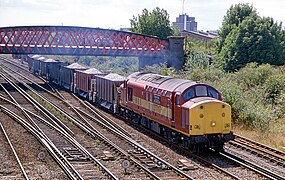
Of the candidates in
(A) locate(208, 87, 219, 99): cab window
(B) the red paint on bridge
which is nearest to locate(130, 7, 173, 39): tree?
(B) the red paint on bridge

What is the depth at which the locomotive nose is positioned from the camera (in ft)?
60.2

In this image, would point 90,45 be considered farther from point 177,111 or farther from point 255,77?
point 177,111

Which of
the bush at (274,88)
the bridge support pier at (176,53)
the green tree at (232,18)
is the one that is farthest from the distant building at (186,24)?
the bush at (274,88)

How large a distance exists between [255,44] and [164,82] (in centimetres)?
2531

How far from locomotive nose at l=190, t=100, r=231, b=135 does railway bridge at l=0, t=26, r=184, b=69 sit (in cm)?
3952

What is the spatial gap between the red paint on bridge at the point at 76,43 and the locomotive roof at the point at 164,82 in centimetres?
3166

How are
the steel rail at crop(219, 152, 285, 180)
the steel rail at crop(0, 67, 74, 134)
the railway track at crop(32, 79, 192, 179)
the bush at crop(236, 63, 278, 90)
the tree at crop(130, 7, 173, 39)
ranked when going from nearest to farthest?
1. the steel rail at crop(219, 152, 285, 180)
2. the railway track at crop(32, 79, 192, 179)
3. the steel rail at crop(0, 67, 74, 134)
4. the bush at crop(236, 63, 278, 90)
5. the tree at crop(130, 7, 173, 39)

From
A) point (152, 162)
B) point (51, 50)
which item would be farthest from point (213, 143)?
point (51, 50)

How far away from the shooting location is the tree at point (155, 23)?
7194 centimetres

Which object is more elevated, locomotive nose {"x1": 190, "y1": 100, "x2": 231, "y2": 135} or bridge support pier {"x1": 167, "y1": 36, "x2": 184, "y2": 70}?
bridge support pier {"x1": 167, "y1": 36, "x2": 184, "y2": 70}

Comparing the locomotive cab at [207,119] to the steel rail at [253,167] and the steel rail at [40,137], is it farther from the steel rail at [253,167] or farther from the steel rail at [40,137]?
the steel rail at [40,137]

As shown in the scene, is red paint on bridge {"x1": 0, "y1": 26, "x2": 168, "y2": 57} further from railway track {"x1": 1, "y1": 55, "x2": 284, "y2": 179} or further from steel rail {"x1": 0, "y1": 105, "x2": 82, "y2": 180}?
railway track {"x1": 1, "y1": 55, "x2": 284, "y2": 179}

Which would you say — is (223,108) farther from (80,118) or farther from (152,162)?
(80,118)

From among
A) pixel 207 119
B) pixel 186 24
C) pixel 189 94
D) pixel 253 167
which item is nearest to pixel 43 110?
pixel 189 94
